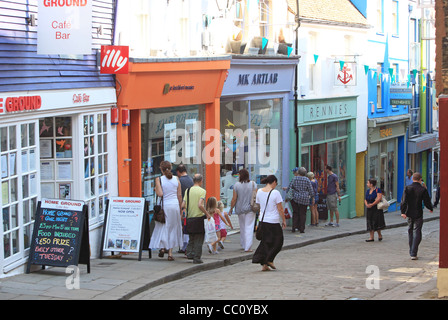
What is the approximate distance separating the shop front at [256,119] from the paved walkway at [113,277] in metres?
4.08

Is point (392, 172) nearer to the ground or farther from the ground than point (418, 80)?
nearer to the ground

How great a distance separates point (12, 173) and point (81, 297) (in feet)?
8.09

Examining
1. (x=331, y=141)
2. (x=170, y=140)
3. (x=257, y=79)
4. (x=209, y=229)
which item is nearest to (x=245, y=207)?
(x=209, y=229)

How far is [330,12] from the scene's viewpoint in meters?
26.9

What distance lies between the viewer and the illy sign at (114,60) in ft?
46.8

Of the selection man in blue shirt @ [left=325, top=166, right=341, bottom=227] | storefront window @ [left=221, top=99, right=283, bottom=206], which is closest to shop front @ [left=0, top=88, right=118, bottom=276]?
storefront window @ [left=221, top=99, right=283, bottom=206]

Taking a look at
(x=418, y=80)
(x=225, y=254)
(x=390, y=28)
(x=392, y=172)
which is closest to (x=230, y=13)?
(x=225, y=254)

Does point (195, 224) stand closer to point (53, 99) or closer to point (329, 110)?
point (53, 99)

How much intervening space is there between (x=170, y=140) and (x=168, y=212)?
400 centimetres

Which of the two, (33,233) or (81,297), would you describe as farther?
(33,233)

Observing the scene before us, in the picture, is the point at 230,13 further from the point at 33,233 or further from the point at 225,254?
the point at 33,233

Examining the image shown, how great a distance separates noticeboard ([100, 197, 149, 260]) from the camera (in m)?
13.9

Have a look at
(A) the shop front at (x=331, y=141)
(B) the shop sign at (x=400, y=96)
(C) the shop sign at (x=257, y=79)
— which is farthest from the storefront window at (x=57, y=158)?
(B) the shop sign at (x=400, y=96)

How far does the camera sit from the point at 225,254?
15.6 metres
